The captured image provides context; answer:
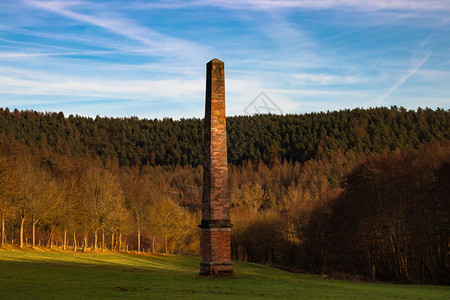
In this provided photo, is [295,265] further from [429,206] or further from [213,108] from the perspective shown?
[213,108]

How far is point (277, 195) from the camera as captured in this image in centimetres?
14088

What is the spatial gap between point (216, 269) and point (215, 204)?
3922 mm

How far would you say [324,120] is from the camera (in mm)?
180625

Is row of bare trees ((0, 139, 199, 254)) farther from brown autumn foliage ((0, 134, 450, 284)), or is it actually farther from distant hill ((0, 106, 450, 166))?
distant hill ((0, 106, 450, 166))

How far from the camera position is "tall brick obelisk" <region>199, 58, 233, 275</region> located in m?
30.1

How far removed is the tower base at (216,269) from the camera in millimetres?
30092

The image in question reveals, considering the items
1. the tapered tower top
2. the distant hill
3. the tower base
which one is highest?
the distant hill

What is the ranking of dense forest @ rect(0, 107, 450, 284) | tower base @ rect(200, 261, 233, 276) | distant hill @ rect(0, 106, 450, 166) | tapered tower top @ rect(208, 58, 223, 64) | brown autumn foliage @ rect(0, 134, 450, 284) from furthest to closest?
distant hill @ rect(0, 106, 450, 166), dense forest @ rect(0, 107, 450, 284), brown autumn foliage @ rect(0, 134, 450, 284), tapered tower top @ rect(208, 58, 223, 64), tower base @ rect(200, 261, 233, 276)

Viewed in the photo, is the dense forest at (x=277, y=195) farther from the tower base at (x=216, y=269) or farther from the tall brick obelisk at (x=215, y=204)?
the tall brick obelisk at (x=215, y=204)

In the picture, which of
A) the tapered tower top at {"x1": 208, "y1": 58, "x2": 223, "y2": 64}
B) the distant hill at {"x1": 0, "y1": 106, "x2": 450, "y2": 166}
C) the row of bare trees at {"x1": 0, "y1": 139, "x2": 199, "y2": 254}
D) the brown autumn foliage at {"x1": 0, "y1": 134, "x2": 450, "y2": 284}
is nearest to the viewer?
the tapered tower top at {"x1": 208, "y1": 58, "x2": 223, "y2": 64}

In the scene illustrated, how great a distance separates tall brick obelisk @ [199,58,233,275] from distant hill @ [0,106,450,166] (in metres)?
126

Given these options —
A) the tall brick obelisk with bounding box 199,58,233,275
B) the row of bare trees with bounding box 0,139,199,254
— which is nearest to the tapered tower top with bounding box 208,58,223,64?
the tall brick obelisk with bounding box 199,58,233,275

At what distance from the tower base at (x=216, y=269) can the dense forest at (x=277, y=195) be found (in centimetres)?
2087

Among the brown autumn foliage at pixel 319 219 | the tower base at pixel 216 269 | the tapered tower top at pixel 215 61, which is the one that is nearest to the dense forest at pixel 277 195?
the brown autumn foliage at pixel 319 219
